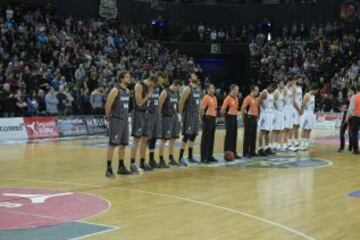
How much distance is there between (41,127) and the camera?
22906mm

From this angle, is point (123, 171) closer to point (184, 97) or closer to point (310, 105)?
point (184, 97)

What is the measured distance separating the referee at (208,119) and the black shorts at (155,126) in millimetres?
1535

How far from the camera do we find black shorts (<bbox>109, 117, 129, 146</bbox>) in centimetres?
1209

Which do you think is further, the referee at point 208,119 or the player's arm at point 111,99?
the referee at point 208,119

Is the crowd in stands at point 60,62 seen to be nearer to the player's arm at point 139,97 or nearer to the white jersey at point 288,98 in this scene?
the white jersey at point 288,98

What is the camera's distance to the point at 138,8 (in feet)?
130

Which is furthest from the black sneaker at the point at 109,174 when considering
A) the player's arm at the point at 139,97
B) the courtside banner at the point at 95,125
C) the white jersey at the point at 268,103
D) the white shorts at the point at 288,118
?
the courtside banner at the point at 95,125

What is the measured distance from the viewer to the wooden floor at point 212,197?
774cm

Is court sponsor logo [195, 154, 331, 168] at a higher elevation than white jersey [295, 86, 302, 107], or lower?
lower

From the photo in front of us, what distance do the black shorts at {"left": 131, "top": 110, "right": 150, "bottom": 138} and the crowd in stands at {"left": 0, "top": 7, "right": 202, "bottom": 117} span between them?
10.5m

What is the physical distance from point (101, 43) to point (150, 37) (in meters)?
7.53

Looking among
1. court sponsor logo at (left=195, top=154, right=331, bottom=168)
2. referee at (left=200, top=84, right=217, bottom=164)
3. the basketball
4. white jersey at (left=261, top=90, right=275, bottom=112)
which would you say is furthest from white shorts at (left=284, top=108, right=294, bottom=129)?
referee at (left=200, top=84, right=217, bottom=164)

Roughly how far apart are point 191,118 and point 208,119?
52 cm

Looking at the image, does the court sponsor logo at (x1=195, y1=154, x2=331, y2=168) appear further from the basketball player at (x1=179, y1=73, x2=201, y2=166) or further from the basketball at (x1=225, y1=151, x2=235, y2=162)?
the basketball player at (x1=179, y1=73, x2=201, y2=166)
